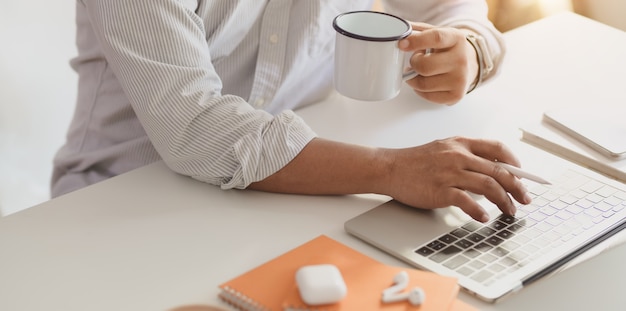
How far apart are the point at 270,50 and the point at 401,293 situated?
20.7 inches

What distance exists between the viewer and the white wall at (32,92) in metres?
1.36

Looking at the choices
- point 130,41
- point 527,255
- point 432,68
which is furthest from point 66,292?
point 432,68

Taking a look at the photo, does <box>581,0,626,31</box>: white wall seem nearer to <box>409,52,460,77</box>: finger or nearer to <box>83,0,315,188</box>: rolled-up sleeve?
<box>409,52,460,77</box>: finger

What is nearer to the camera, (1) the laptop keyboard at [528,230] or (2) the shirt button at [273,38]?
(1) the laptop keyboard at [528,230]

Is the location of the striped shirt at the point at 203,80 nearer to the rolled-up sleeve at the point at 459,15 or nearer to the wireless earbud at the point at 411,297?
the rolled-up sleeve at the point at 459,15

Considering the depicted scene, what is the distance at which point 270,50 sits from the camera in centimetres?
125

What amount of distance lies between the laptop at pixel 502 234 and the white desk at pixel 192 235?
2cm

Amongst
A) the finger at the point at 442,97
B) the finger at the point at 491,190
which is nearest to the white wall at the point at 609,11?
the finger at the point at 442,97

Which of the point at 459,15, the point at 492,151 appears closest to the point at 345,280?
the point at 492,151

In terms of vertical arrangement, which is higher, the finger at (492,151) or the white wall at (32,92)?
the white wall at (32,92)

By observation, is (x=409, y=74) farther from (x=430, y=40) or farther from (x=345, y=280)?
(x=345, y=280)

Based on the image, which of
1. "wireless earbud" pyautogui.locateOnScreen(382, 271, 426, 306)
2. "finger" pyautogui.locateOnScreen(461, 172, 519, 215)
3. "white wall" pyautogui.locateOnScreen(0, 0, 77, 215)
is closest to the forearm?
"finger" pyautogui.locateOnScreen(461, 172, 519, 215)

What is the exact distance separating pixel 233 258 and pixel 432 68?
444 mm

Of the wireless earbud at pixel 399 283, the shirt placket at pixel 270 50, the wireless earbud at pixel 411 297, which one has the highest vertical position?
the shirt placket at pixel 270 50
